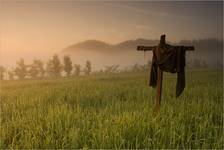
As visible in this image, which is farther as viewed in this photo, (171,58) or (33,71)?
(33,71)

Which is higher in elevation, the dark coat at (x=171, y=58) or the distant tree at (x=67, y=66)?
the dark coat at (x=171, y=58)

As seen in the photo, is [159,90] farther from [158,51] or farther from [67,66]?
[67,66]

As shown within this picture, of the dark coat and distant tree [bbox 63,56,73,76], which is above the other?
the dark coat

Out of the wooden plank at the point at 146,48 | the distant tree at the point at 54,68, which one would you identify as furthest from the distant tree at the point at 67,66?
the wooden plank at the point at 146,48

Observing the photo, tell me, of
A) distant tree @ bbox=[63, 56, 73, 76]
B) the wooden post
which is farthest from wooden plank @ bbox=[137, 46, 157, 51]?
distant tree @ bbox=[63, 56, 73, 76]

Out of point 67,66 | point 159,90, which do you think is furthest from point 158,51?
point 67,66

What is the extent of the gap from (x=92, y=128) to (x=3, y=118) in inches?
91.6

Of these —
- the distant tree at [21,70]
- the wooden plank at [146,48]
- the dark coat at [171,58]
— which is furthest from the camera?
the distant tree at [21,70]

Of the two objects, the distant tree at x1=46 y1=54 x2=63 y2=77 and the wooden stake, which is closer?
the wooden stake

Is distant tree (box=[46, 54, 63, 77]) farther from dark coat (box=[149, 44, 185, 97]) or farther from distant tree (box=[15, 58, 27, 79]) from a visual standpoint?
dark coat (box=[149, 44, 185, 97])

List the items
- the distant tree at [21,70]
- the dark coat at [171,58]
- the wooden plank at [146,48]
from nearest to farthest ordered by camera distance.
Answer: the dark coat at [171,58] → the wooden plank at [146,48] → the distant tree at [21,70]

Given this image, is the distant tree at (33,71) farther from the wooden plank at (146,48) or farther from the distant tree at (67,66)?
the wooden plank at (146,48)

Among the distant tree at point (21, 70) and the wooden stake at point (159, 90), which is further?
the distant tree at point (21, 70)

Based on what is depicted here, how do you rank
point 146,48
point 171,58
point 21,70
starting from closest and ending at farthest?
point 171,58 < point 146,48 < point 21,70
